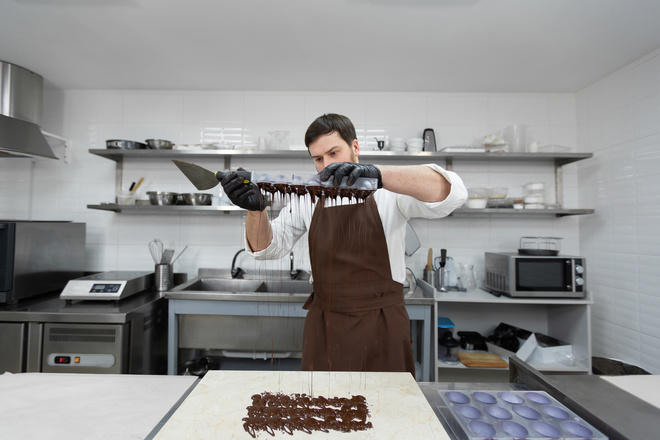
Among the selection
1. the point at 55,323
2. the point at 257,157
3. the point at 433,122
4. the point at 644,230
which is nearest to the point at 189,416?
the point at 55,323

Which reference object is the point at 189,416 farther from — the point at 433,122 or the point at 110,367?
the point at 433,122

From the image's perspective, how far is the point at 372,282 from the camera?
1439 mm

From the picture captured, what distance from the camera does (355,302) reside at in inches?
56.1

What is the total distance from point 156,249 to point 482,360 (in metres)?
2.98

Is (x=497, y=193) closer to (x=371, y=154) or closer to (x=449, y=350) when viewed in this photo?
(x=371, y=154)

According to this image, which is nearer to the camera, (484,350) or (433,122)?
(484,350)

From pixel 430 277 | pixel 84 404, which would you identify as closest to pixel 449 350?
pixel 430 277

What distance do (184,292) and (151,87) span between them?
2.09 m

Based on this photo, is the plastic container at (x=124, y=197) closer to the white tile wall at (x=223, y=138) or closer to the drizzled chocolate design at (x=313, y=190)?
the white tile wall at (x=223, y=138)

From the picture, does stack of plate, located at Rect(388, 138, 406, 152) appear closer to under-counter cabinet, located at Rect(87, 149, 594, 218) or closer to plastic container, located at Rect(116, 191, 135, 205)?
under-counter cabinet, located at Rect(87, 149, 594, 218)

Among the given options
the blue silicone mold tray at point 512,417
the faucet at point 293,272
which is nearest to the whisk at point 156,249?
the faucet at point 293,272

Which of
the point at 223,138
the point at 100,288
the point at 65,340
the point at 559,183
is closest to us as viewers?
the point at 65,340

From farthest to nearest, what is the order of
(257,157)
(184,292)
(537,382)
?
(257,157), (184,292), (537,382)

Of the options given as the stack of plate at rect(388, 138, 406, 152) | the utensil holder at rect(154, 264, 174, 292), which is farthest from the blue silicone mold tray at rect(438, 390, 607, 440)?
the utensil holder at rect(154, 264, 174, 292)
